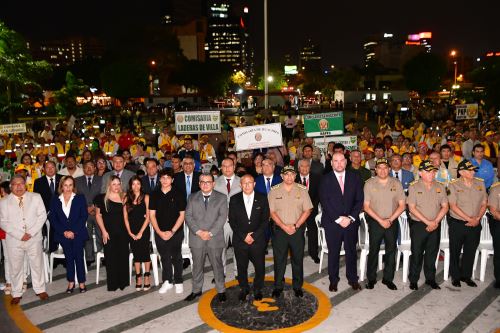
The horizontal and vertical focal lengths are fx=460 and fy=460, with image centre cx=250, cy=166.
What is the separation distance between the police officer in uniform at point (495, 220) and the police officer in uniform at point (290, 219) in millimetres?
2701

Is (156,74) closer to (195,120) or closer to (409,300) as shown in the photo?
(195,120)

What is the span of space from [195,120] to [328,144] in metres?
3.53

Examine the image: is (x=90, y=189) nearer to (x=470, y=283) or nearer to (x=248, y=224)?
(x=248, y=224)

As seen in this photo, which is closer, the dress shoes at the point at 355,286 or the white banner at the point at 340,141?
the dress shoes at the point at 355,286

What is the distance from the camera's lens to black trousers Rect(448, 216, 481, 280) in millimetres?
6984

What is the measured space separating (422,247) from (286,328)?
254cm

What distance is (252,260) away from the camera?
6793mm

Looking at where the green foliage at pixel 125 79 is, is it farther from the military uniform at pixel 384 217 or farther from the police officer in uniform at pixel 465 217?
the police officer in uniform at pixel 465 217

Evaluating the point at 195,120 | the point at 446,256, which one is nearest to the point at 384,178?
the point at 446,256

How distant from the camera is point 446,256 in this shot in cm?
731

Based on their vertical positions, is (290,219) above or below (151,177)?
below

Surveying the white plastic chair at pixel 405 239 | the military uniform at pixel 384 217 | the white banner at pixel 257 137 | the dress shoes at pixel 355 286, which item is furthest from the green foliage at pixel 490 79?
the dress shoes at pixel 355 286

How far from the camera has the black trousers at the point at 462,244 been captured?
275 inches

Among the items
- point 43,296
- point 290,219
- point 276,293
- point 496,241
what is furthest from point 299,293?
point 43,296
